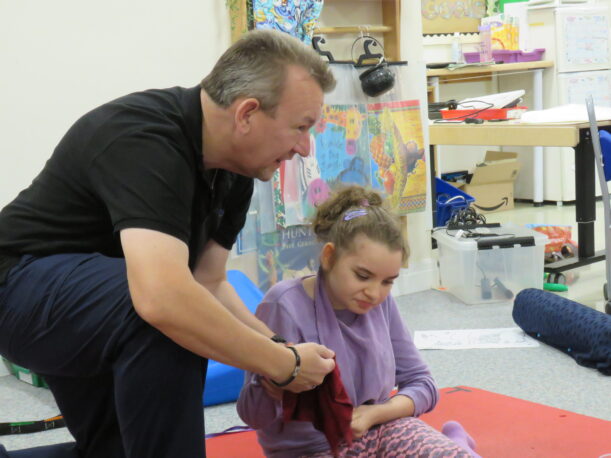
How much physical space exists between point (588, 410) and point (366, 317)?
2.83 ft

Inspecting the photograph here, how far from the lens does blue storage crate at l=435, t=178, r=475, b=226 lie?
3.84 meters

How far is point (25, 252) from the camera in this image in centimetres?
139

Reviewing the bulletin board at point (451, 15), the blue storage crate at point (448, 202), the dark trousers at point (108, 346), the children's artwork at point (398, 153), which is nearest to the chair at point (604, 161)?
the children's artwork at point (398, 153)

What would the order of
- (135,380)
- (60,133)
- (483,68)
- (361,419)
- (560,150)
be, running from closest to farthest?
(135,380) < (361,419) < (60,133) < (483,68) < (560,150)

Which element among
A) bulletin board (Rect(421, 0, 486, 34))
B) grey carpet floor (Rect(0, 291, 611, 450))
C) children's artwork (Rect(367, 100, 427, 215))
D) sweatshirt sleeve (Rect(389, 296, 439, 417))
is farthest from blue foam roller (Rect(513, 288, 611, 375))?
bulletin board (Rect(421, 0, 486, 34))

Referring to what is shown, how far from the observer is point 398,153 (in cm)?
326

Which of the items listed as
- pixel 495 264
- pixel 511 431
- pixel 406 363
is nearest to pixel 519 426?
pixel 511 431

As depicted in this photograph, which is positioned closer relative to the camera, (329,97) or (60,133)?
(60,133)

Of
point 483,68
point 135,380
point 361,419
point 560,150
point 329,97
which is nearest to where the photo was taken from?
point 135,380

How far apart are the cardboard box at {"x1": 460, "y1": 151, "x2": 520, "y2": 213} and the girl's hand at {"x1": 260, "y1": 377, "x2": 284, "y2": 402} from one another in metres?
3.83

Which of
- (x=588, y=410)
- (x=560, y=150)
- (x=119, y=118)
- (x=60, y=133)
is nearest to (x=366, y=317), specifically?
(x=119, y=118)

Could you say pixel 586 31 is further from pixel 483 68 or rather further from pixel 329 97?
pixel 329 97

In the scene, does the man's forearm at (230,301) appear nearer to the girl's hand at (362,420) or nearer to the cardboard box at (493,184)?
the girl's hand at (362,420)

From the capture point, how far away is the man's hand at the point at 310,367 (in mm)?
1288
